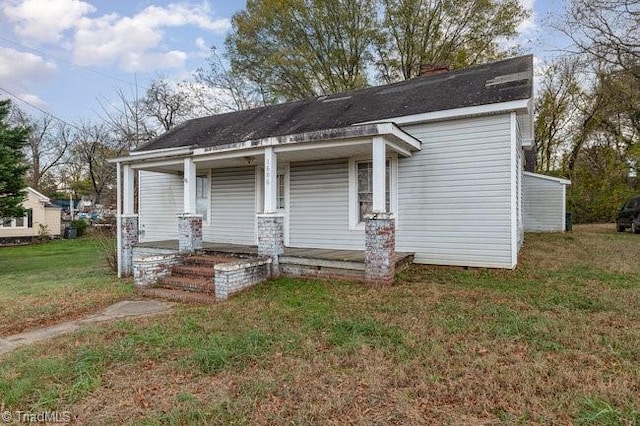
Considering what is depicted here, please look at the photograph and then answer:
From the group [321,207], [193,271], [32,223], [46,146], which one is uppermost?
[46,146]

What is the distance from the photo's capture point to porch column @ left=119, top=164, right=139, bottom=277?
31.0 ft

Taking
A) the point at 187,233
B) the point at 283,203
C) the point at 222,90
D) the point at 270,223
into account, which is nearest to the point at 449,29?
the point at 222,90

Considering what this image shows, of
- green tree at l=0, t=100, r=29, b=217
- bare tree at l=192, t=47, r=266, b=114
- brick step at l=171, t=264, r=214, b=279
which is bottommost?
brick step at l=171, t=264, r=214, b=279

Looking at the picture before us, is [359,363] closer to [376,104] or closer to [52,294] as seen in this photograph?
[52,294]

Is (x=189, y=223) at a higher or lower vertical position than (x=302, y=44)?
lower

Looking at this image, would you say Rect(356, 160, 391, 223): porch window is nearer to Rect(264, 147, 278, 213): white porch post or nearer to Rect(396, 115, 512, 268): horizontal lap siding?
Rect(396, 115, 512, 268): horizontal lap siding

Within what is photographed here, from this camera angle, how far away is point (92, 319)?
566 centimetres

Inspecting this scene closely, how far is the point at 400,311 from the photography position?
5.07m

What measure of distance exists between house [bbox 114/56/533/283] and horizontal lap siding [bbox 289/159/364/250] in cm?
3

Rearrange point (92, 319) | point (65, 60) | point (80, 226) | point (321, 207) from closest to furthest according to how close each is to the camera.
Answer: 1. point (92, 319)
2. point (321, 207)
3. point (65, 60)
4. point (80, 226)

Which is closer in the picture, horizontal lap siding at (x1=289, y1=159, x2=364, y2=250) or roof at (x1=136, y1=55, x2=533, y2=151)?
roof at (x1=136, y1=55, x2=533, y2=151)

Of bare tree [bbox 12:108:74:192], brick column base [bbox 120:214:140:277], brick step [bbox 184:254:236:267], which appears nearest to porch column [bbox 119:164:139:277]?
brick column base [bbox 120:214:140:277]

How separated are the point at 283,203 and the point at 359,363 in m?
6.56

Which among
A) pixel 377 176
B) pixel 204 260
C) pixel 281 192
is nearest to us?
pixel 377 176
